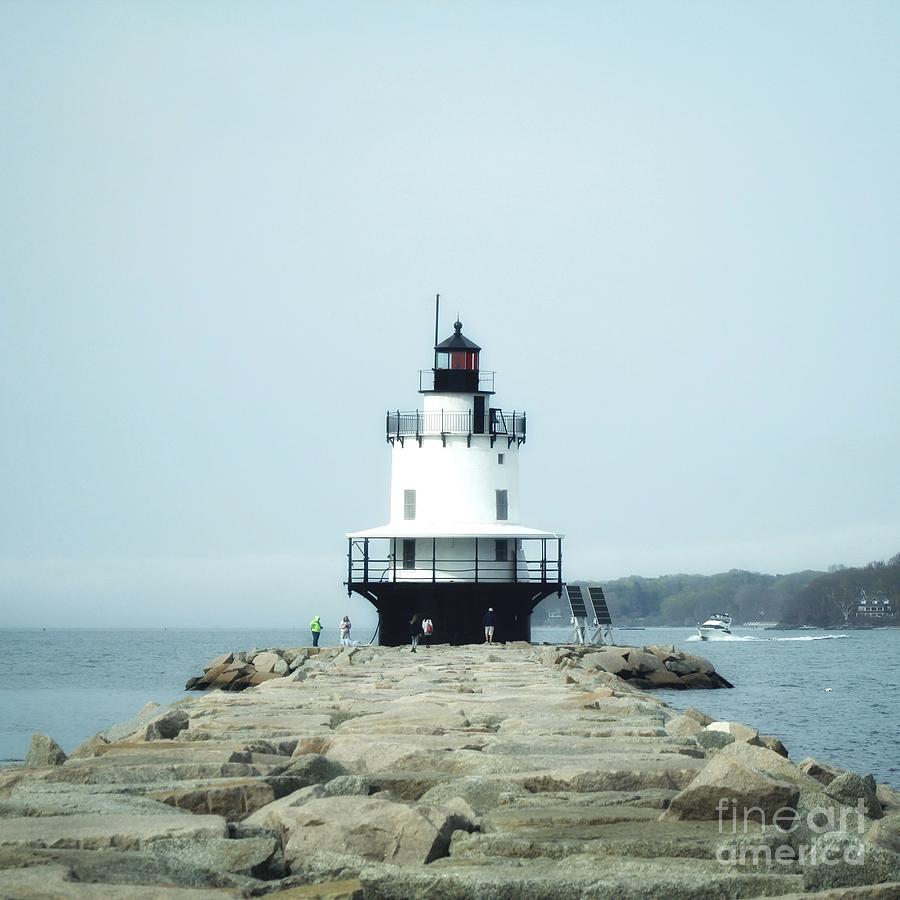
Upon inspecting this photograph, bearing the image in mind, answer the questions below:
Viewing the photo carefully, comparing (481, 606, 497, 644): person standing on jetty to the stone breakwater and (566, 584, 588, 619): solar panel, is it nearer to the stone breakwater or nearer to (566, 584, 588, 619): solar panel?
(566, 584, 588, 619): solar panel

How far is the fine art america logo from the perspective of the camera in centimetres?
641

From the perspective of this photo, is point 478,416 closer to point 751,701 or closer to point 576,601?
point 576,601

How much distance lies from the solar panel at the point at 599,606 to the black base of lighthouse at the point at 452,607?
14.0ft

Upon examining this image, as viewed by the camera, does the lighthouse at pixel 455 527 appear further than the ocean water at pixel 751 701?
Yes

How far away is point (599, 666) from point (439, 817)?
80.4 ft

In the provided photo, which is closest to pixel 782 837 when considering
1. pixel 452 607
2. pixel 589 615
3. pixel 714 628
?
pixel 452 607

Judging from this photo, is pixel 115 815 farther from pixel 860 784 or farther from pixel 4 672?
pixel 4 672

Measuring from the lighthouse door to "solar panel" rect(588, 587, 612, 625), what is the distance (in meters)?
6.63

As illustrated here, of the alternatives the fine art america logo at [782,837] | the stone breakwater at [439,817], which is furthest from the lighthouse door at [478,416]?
the fine art america logo at [782,837]

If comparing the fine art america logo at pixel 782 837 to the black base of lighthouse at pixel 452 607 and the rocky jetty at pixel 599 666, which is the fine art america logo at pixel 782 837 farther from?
the black base of lighthouse at pixel 452 607

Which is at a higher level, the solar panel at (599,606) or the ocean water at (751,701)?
the solar panel at (599,606)

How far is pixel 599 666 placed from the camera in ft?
101

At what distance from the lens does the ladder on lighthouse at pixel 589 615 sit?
39531 mm

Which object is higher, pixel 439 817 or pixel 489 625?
pixel 489 625
